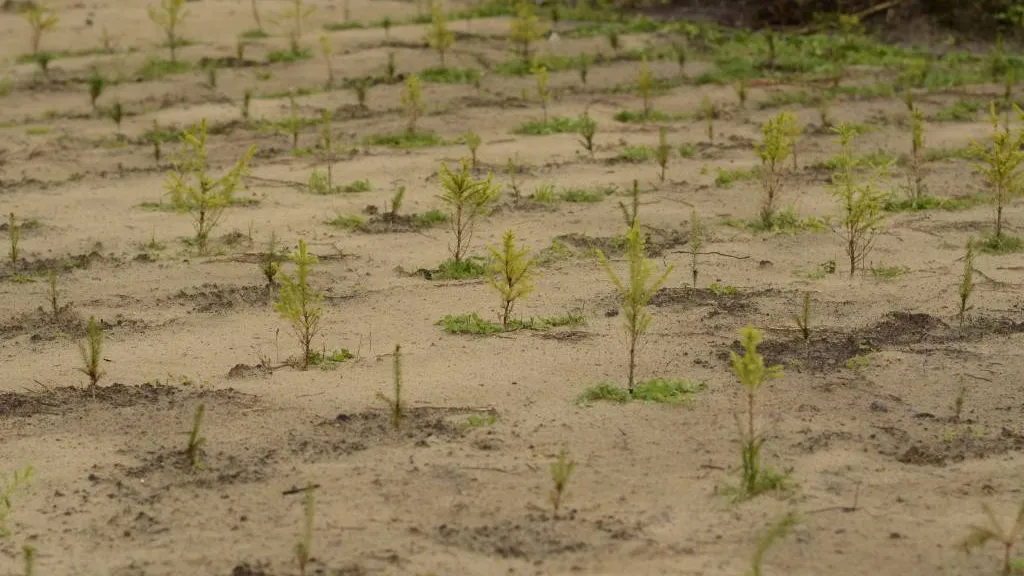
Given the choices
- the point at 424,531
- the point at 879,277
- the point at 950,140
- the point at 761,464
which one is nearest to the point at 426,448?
the point at 424,531

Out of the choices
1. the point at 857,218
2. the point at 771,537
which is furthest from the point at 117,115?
the point at 771,537

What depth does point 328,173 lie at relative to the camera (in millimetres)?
9578

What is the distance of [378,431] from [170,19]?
948 centimetres

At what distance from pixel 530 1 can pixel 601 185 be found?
25.5 feet

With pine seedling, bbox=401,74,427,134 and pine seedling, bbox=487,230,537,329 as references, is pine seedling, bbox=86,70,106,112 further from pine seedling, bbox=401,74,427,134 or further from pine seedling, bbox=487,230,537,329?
pine seedling, bbox=487,230,537,329

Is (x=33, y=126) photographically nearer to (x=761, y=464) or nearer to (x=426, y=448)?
(x=426, y=448)

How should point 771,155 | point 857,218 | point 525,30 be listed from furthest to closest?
point 525,30, point 771,155, point 857,218

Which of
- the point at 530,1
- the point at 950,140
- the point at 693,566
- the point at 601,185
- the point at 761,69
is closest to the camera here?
the point at 693,566

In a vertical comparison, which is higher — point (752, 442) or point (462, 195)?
point (462, 195)

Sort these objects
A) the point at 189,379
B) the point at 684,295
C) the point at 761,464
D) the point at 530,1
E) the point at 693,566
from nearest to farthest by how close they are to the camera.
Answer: the point at 693,566 < the point at 761,464 < the point at 189,379 < the point at 684,295 < the point at 530,1

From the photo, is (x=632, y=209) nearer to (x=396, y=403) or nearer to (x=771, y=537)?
(x=396, y=403)

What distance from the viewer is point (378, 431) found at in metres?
5.37

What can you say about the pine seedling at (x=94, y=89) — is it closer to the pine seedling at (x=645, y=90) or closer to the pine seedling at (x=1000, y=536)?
the pine seedling at (x=645, y=90)

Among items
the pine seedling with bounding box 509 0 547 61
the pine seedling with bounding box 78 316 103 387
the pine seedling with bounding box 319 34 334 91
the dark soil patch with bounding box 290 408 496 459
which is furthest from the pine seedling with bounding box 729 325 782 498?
the pine seedling with bounding box 509 0 547 61
